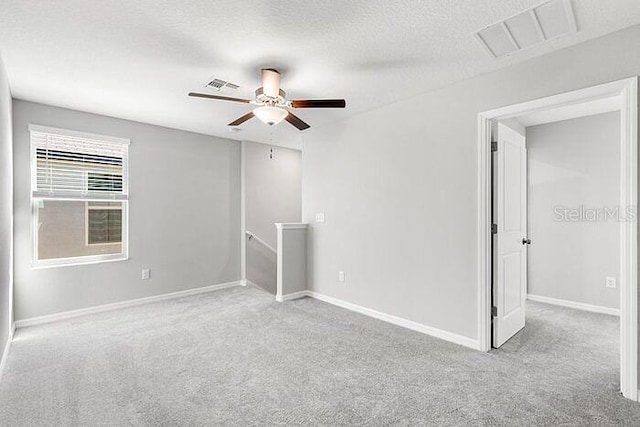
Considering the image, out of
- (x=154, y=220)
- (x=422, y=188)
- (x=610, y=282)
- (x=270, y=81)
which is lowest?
(x=610, y=282)

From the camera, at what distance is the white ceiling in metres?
1.96

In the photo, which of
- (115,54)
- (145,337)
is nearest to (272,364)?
(145,337)

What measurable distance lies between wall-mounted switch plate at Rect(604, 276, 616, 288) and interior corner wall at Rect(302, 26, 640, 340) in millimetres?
2340

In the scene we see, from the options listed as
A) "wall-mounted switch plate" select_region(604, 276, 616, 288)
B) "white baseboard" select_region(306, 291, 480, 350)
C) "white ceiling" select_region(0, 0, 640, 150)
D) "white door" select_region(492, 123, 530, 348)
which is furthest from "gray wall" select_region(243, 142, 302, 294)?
"wall-mounted switch plate" select_region(604, 276, 616, 288)

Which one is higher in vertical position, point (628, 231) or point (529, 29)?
point (529, 29)

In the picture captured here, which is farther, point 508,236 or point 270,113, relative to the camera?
point 508,236

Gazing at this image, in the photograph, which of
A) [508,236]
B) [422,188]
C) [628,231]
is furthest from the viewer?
[422,188]

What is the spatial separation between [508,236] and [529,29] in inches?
69.4

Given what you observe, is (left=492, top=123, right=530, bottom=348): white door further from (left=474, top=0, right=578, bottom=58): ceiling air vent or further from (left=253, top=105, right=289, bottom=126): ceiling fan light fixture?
(left=253, top=105, right=289, bottom=126): ceiling fan light fixture

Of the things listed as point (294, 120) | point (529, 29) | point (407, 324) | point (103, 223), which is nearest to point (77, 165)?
point (103, 223)

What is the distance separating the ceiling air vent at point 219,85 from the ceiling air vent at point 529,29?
84.0 inches

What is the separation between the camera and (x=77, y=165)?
3936 mm

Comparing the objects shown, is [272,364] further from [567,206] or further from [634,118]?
[567,206]

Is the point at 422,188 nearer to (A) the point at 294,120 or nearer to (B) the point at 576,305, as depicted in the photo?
(A) the point at 294,120
